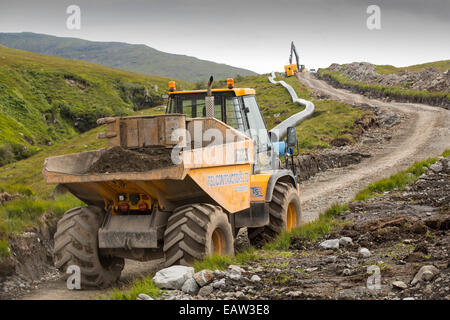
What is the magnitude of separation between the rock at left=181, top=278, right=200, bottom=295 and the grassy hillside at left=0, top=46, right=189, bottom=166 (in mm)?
40349

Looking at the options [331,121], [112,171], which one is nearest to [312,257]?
[112,171]

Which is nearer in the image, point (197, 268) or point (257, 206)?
point (197, 268)

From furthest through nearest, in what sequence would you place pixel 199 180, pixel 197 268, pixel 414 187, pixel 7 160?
pixel 7 160 → pixel 414 187 → pixel 199 180 → pixel 197 268

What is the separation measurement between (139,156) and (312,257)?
9.41 ft

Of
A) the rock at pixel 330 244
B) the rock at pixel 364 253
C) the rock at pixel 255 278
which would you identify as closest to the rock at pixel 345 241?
the rock at pixel 330 244

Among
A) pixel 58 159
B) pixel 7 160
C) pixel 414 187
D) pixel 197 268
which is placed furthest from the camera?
pixel 7 160

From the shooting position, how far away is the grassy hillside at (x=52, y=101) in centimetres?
5447

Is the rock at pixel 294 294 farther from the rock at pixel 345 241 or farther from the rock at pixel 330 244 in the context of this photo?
the rock at pixel 345 241

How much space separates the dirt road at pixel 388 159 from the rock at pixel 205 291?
22.7 feet

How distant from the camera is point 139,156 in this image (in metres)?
7.74

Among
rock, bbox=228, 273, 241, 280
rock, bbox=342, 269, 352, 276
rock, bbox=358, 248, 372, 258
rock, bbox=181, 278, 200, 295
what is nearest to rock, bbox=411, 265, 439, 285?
rock, bbox=342, 269, 352, 276

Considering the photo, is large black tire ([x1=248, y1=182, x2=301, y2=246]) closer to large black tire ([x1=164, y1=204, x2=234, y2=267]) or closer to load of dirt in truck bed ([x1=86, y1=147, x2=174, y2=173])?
large black tire ([x1=164, y1=204, x2=234, y2=267])

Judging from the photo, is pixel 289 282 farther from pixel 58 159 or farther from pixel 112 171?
pixel 58 159

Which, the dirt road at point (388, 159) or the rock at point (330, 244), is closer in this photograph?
the rock at point (330, 244)
